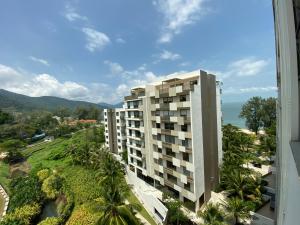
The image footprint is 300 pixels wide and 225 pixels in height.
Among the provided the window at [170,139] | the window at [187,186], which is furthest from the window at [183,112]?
the window at [187,186]

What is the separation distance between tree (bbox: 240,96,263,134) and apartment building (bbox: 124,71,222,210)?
35.5 meters

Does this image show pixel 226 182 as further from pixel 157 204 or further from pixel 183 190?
pixel 157 204

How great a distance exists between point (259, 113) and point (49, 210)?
58042 mm

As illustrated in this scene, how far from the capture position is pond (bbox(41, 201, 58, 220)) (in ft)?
90.1

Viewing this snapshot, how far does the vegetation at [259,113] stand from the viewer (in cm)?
5341

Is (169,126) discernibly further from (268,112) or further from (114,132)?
(268,112)

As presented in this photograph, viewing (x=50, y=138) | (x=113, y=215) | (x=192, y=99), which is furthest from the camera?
(x=50, y=138)

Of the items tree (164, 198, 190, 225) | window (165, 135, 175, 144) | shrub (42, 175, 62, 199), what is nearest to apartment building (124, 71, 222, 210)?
window (165, 135, 175, 144)

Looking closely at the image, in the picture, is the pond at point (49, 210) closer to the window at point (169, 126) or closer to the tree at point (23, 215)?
the tree at point (23, 215)

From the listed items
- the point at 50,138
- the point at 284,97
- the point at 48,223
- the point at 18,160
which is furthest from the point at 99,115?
the point at 284,97

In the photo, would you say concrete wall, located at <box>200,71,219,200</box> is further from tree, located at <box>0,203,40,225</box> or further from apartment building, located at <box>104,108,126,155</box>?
apartment building, located at <box>104,108,126,155</box>

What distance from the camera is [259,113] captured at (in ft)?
180

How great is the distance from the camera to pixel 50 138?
8506cm

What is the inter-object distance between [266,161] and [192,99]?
22.0 m
